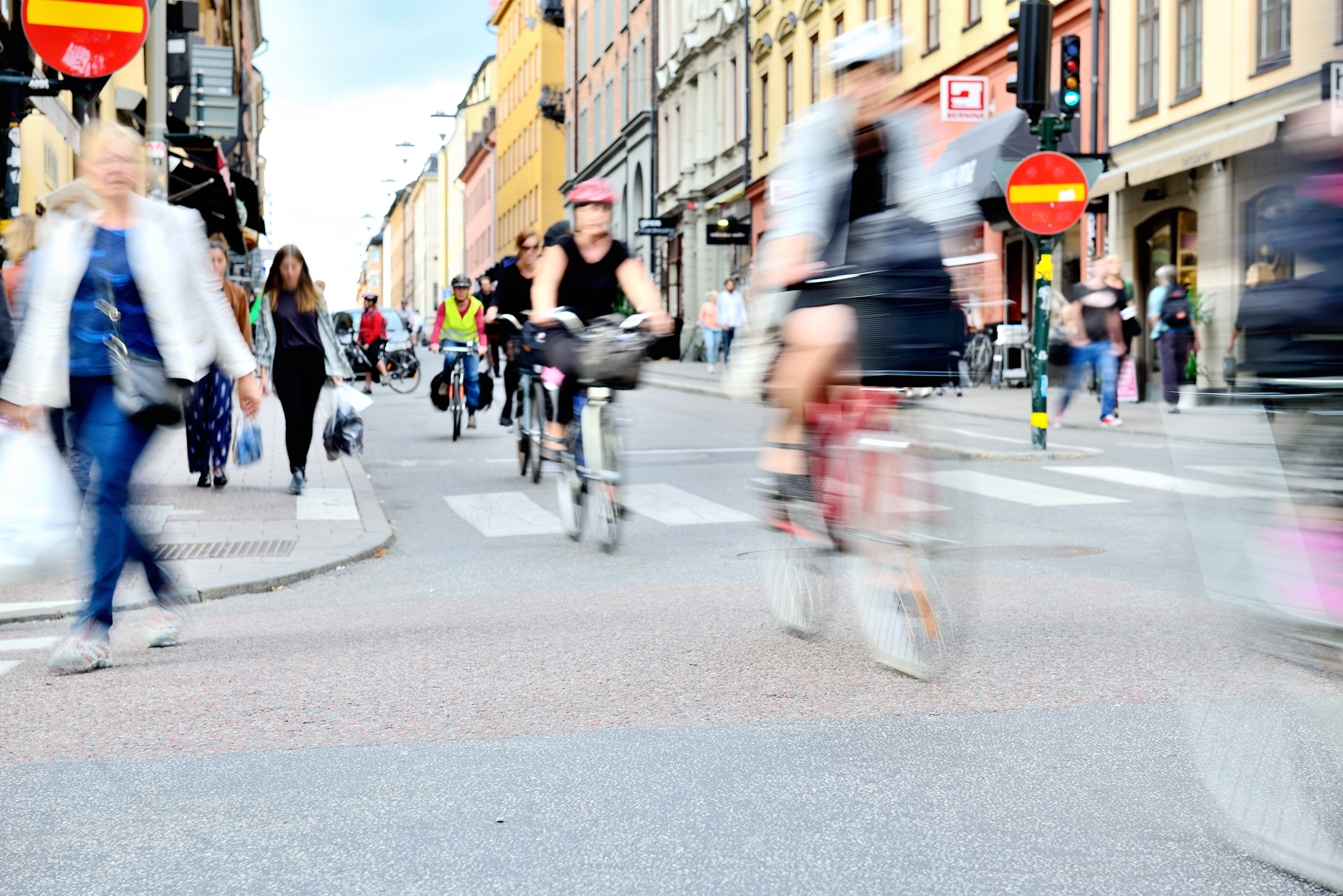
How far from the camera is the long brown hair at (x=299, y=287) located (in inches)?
431

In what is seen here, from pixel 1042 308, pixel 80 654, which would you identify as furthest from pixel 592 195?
pixel 1042 308

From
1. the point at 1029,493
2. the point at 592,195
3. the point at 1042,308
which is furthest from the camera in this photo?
the point at 1042,308

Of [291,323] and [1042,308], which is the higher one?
[1042,308]

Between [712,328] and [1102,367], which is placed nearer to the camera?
[1102,367]

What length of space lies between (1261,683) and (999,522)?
589 centimetres

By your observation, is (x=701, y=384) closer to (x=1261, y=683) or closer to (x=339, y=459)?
(x=339, y=459)

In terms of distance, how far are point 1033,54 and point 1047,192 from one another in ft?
3.85

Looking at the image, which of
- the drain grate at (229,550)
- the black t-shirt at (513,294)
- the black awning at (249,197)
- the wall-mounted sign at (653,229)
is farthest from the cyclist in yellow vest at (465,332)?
the wall-mounted sign at (653,229)

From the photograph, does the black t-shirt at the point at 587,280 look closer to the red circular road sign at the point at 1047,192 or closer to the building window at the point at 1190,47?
the red circular road sign at the point at 1047,192

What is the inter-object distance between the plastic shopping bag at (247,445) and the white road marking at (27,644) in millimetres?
3801

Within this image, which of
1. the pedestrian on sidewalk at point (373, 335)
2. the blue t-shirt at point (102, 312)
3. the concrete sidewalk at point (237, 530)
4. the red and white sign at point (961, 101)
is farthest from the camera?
the pedestrian on sidewalk at point (373, 335)

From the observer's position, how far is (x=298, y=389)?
11039mm

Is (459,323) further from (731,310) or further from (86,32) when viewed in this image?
(731,310)

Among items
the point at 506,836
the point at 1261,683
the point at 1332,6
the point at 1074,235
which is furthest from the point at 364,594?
the point at 1074,235
